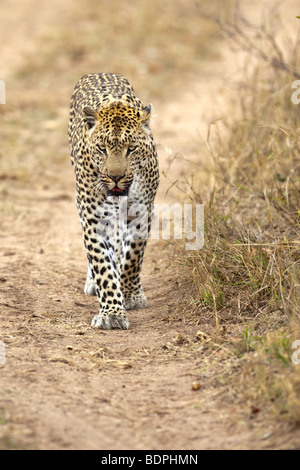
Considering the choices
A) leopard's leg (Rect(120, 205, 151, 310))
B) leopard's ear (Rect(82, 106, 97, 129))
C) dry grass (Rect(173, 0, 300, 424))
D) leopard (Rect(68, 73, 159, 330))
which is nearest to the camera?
dry grass (Rect(173, 0, 300, 424))

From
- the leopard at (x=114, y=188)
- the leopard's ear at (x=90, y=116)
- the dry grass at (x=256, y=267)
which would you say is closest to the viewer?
the dry grass at (x=256, y=267)

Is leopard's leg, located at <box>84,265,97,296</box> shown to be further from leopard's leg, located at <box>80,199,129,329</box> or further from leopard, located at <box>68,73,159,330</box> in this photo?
leopard's leg, located at <box>80,199,129,329</box>

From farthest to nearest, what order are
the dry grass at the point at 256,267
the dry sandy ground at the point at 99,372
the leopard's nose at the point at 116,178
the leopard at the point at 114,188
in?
the leopard at the point at 114,188 < the leopard's nose at the point at 116,178 < the dry grass at the point at 256,267 < the dry sandy ground at the point at 99,372

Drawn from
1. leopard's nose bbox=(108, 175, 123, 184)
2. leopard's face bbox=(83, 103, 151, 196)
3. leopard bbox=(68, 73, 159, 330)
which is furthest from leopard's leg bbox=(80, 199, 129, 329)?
leopard's nose bbox=(108, 175, 123, 184)

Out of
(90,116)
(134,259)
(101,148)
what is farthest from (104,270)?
(90,116)

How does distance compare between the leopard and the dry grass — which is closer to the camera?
the dry grass

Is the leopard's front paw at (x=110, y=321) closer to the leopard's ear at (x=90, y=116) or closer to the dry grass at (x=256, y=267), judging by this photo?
the dry grass at (x=256, y=267)

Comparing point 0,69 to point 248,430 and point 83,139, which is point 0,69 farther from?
point 248,430

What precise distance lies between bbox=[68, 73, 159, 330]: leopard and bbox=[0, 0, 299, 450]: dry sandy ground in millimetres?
265

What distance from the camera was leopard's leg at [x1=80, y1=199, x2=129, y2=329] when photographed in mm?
6254

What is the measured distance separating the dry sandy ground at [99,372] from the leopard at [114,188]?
0.87 feet

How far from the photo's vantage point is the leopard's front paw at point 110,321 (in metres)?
6.22

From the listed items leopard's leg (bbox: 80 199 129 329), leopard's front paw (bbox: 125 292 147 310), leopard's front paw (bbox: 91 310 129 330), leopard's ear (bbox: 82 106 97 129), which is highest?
leopard's ear (bbox: 82 106 97 129)

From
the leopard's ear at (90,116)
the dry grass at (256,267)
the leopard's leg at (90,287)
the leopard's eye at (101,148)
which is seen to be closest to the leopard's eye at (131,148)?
the leopard's eye at (101,148)
